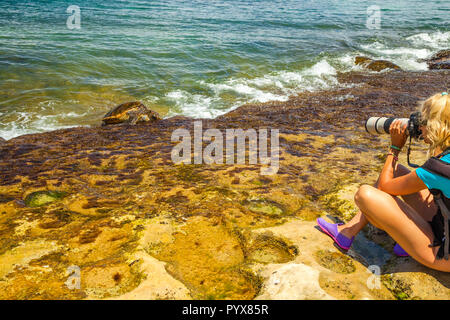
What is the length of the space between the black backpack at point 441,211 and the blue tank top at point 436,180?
0.9 inches

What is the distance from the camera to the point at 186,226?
2.76 metres

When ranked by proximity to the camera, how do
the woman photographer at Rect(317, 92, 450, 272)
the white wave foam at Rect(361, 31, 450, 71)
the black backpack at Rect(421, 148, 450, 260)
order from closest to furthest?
the black backpack at Rect(421, 148, 450, 260) → the woman photographer at Rect(317, 92, 450, 272) → the white wave foam at Rect(361, 31, 450, 71)

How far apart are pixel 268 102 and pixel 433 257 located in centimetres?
743

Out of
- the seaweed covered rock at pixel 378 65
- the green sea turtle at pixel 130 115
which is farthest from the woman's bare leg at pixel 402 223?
the seaweed covered rock at pixel 378 65

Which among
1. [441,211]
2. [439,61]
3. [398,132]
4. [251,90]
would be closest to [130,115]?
[251,90]

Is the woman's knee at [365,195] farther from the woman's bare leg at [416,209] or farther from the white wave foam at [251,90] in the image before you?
the white wave foam at [251,90]

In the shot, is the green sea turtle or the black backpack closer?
the black backpack

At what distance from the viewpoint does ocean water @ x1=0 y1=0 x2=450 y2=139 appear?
29.7ft

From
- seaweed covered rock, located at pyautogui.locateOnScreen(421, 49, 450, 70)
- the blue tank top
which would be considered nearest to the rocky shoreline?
the blue tank top

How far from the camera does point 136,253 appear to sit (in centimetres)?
241

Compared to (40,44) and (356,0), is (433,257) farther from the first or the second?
(356,0)

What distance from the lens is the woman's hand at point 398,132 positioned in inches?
102

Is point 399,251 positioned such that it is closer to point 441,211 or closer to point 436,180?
point 441,211

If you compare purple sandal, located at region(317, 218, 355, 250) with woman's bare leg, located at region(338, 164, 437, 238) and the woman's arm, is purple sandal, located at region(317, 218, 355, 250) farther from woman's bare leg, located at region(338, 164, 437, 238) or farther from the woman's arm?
the woman's arm
